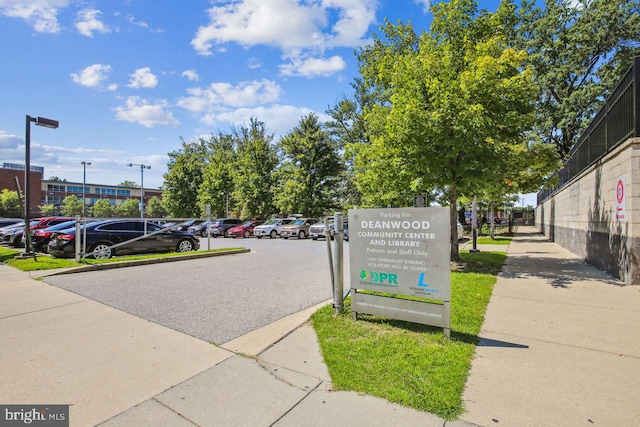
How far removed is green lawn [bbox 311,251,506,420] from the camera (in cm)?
312

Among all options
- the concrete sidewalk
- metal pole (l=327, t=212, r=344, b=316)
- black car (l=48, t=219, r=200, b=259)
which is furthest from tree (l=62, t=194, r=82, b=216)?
the concrete sidewalk

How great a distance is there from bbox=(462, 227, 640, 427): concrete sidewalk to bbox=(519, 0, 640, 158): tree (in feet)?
76.4

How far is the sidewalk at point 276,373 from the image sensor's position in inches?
113

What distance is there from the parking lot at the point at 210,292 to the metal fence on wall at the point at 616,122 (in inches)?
297

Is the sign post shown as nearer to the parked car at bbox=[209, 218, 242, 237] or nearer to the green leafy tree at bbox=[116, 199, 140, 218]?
the parked car at bbox=[209, 218, 242, 237]

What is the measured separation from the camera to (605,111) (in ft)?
33.6

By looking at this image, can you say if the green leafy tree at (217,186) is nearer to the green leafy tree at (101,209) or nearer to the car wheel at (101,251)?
the car wheel at (101,251)

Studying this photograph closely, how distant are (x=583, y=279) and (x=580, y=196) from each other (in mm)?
6095

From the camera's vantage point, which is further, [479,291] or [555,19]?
[555,19]

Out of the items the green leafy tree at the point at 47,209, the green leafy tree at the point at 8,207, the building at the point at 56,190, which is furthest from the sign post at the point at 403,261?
the green leafy tree at the point at 47,209

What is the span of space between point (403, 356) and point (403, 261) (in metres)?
1.25

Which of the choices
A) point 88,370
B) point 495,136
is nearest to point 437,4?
point 495,136

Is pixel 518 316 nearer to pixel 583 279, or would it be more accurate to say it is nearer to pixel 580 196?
pixel 583 279

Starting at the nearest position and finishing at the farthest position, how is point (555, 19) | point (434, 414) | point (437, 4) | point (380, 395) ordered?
point (434, 414), point (380, 395), point (437, 4), point (555, 19)
